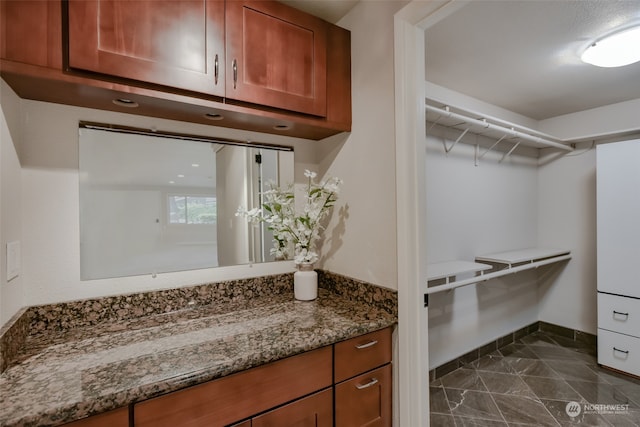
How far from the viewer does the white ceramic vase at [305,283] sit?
1523 mm

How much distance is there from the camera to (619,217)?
8.02ft

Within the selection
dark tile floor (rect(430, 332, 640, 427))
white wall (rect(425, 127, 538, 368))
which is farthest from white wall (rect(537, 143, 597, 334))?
dark tile floor (rect(430, 332, 640, 427))

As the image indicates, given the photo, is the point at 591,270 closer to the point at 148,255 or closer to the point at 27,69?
the point at 148,255

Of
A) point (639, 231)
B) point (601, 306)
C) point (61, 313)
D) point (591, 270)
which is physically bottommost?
point (601, 306)

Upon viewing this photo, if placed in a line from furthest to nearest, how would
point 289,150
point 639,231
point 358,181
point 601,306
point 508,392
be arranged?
1. point 601,306
2. point 639,231
3. point 508,392
4. point 289,150
5. point 358,181

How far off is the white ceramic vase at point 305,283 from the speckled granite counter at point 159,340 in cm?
5

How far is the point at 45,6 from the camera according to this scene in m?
0.90

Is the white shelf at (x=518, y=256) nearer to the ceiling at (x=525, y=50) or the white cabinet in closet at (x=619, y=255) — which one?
the white cabinet in closet at (x=619, y=255)

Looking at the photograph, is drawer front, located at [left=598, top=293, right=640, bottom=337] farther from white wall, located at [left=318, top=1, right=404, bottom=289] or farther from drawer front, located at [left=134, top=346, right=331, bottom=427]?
drawer front, located at [left=134, top=346, right=331, bottom=427]

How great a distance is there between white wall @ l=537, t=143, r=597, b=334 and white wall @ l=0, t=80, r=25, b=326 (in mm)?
4185

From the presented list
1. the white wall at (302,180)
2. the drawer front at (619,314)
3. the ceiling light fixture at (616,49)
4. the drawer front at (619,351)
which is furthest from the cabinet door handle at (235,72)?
the drawer front at (619,351)

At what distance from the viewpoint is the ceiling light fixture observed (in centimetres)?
164

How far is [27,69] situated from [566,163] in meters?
4.13

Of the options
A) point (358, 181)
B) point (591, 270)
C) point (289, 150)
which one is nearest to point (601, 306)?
point (591, 270)
